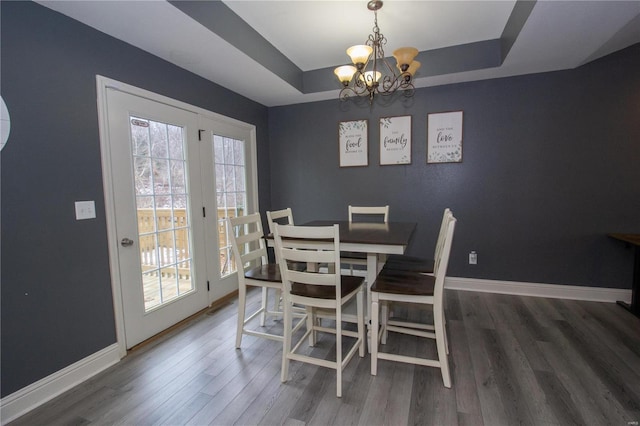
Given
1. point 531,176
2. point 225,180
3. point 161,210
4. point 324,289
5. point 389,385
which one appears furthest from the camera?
point 225,180

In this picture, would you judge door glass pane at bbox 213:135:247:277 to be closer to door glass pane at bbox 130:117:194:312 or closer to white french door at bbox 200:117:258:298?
white french door at bbox 200:117:258:298

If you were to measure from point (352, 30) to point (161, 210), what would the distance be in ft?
7.47

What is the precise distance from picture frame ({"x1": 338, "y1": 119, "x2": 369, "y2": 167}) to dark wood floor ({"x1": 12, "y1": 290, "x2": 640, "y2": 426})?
7.10 feet

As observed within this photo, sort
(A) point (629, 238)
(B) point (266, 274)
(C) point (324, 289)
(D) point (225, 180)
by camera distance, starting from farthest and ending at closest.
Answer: (D) point (225, 180), (A) point (629, 238), (B) point (266, 274), (C) point (324, 289)

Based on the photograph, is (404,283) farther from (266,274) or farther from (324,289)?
(266,274)

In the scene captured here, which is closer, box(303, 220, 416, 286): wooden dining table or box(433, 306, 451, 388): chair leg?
box(433, 306, 451, 388): chair leg

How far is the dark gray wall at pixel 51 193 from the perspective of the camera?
1620 millimetres

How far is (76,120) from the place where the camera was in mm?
1914

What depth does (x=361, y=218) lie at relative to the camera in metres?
3.78

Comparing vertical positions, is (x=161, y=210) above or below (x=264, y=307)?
above

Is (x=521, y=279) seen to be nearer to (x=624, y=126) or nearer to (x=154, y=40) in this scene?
(x=624, y=126)

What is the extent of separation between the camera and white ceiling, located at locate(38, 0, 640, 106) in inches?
74.8

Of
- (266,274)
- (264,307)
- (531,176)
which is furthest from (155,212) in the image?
(531,176)

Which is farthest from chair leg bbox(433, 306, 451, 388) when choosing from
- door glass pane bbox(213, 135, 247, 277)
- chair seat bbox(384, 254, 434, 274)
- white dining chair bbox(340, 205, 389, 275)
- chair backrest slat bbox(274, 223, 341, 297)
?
door glass pane bbox(213, 135, 247, 277)
